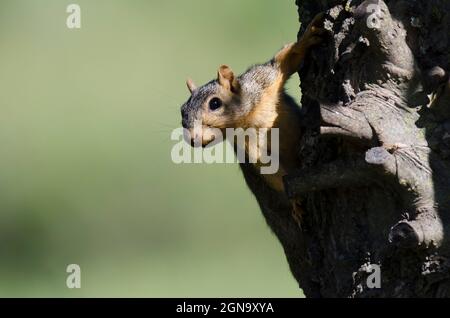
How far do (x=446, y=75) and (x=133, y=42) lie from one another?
7639mm

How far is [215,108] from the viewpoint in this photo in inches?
228

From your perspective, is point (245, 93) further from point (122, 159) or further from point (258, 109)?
point (122, 159)

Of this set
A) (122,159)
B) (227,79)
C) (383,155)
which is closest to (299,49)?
(227,79)

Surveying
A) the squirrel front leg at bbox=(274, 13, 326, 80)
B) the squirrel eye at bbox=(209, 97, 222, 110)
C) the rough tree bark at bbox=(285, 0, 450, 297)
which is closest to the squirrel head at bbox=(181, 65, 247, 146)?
the squirrel eye at bbox=(209, 97, 222, 110)

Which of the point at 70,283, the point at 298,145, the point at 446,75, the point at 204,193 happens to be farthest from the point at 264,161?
the point at 204,193

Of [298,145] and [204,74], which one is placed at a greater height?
[204,74]

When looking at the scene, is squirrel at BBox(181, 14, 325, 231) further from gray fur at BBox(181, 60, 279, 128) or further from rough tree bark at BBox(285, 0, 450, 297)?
rough tree bark at BBox(285, 0, 450, 297)

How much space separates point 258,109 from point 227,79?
0.25 metres

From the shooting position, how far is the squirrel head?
569 centimetres

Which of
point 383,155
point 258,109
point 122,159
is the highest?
point 122,159

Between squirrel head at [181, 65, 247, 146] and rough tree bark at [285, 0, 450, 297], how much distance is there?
951mm

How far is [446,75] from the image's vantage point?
4492 millimetres

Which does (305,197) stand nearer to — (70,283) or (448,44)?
(448,44)

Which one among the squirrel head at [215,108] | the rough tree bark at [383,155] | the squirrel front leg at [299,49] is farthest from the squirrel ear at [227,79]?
the rough tree bark at [383,155]
